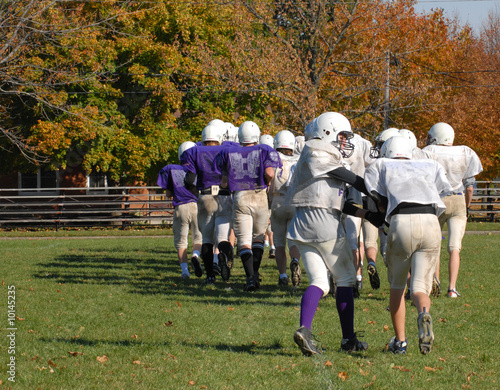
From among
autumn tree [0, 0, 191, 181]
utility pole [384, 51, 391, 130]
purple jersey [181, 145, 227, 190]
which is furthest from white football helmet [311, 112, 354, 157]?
autumn tree [0, 0, 191, 181]

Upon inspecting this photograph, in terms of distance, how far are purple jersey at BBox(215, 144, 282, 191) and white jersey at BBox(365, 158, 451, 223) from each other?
144 inches

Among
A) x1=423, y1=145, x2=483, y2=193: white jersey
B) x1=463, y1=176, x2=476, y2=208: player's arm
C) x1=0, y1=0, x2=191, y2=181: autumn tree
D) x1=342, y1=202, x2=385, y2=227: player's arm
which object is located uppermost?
x1=0, y1=0, x2=191, y2=181: autumn tree

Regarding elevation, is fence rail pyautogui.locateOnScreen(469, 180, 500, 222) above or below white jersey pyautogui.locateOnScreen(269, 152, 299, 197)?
below

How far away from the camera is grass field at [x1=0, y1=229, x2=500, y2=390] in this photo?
5.14 metres

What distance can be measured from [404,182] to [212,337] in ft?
7.75

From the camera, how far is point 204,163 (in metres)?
9.90

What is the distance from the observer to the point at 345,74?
24.4 meters

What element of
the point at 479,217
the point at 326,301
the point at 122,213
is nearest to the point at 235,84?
the point at 122,213

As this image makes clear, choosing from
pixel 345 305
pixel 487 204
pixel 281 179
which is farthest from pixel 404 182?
pixel 487 204

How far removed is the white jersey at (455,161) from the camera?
344 inches

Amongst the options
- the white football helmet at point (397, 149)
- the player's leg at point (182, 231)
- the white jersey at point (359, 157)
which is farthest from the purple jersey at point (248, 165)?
the white football helmet at point (397, 149)

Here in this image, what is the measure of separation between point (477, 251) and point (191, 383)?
38.9ft

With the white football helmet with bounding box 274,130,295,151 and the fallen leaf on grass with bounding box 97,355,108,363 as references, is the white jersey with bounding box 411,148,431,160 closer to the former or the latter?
the white football helmet with bounding box 274,130,295,151

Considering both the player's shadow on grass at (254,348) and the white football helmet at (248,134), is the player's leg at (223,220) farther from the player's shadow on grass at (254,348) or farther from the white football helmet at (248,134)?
the player's shadow on grass at (254,348)
